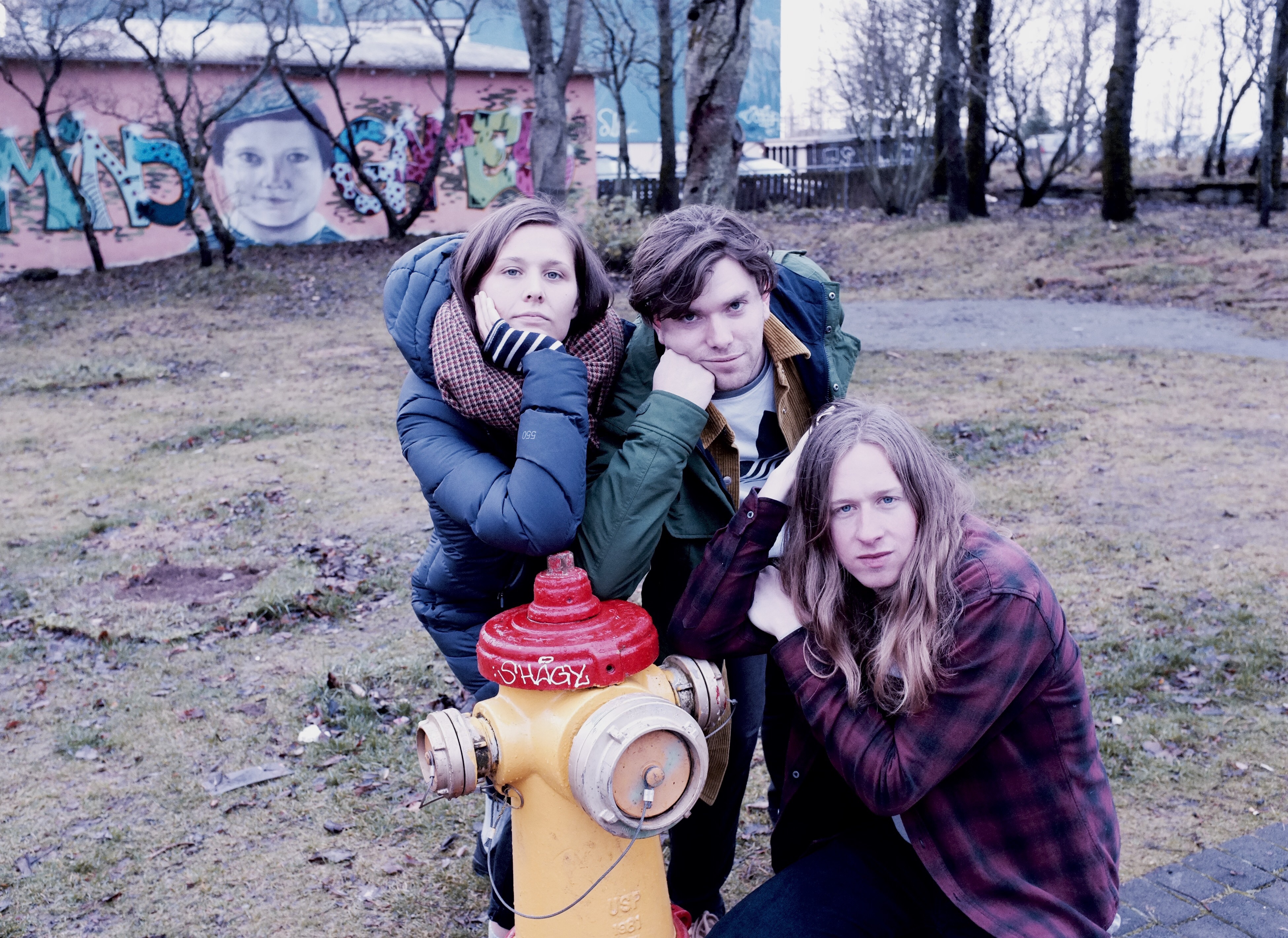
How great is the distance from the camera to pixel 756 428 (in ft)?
7.88

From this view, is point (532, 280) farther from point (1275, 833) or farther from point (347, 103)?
point (347, 103)

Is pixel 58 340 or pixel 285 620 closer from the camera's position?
pixel 285 620

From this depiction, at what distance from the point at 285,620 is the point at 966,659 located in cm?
398

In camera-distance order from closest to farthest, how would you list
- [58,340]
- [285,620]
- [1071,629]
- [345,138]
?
[1071,629] → [285,620] → [58,340] → [345,138]

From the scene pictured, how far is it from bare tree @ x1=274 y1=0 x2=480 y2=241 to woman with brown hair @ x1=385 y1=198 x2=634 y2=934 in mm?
18396

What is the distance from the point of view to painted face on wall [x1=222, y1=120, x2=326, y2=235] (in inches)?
795

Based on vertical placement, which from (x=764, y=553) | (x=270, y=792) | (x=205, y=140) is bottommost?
(x=270, y=792)

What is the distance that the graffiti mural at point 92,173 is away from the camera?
18625mm

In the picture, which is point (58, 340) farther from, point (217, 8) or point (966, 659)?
point (966, 659)

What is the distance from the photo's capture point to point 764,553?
2.10m

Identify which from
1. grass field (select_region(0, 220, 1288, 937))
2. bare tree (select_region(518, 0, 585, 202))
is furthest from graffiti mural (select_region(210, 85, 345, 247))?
grass field (select_region(0, 220, 1288, 937))

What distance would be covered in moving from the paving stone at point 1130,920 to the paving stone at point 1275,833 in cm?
58

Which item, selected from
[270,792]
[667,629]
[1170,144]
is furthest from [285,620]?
[1170,144]

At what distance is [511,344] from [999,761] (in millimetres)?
1157
